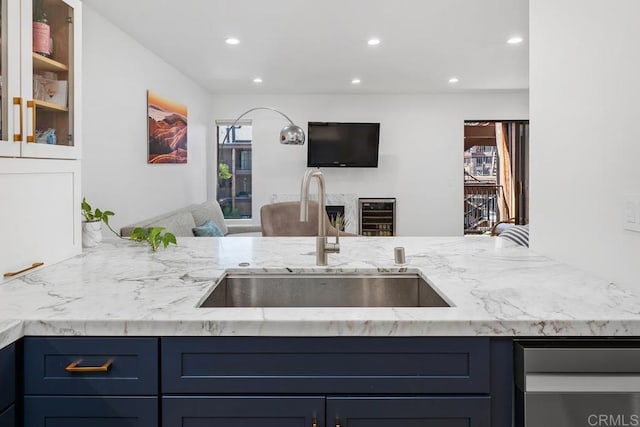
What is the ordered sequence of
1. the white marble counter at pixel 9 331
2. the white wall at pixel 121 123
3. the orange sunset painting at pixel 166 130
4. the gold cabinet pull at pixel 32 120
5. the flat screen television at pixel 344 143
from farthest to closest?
the flat screen television at pixel 344 143
the orange sunset painting at pixel 166 130
the white wall at pixel 121 123
the gold cabinet pull at pixel 32 120
the white marble counter at pixel 9 331

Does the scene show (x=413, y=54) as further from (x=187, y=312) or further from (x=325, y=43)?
(x=187, y=312)

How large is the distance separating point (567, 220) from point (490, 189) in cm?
789

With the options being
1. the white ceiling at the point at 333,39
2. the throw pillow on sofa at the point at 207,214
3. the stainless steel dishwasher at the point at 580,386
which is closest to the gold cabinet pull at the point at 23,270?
the stainless steel dishwasher at the point at 580,386

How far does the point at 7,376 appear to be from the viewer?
1.12 meters

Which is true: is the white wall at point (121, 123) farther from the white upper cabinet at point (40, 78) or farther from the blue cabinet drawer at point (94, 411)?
the blue cabinet drawer at point (94, 411)

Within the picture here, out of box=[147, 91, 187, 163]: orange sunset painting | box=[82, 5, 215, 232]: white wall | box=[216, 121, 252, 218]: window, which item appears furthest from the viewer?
box=[216, 121, 252, 218]: window

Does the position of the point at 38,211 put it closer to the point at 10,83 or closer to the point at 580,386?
the point at 10,83

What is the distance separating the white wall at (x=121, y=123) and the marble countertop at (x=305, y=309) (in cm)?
203

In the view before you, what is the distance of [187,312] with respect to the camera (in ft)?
4.00

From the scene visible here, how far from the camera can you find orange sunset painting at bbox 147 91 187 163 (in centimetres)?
495

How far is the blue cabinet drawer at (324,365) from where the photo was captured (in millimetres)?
1170

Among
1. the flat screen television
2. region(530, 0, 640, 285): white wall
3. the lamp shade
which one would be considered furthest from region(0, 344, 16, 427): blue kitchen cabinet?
the flat screen television

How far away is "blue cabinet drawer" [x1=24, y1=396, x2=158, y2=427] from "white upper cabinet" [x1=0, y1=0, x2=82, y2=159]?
758 millimetres

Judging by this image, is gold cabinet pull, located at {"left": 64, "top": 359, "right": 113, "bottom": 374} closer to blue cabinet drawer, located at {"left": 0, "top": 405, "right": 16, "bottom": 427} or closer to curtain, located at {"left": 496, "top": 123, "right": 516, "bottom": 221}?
blue cabinet drawer, located at {"left": 0, "top": 405, "right": 16, "bottom": 427}
